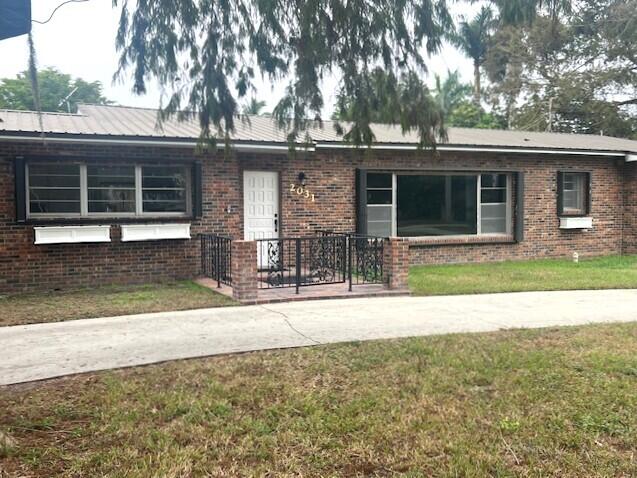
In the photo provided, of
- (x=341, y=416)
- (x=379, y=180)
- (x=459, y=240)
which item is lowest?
(x=341, y=416)

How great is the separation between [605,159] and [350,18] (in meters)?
13.5

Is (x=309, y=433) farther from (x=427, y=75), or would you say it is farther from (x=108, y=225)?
(x=108, y=225)

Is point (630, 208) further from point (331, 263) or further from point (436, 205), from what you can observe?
point (331, 263)

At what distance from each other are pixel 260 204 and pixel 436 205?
14.5 feet

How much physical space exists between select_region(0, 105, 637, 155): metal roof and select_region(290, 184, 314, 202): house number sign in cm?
101

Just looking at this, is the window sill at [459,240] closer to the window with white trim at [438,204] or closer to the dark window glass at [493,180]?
the window with white trim at [438,204]

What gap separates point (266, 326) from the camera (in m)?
6.98

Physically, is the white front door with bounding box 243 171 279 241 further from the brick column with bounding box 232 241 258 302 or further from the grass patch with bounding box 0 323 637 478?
the grass patch with bounding box 0 323 637 478

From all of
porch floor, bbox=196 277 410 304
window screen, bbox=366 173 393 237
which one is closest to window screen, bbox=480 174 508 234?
window screen, bbox=366 173 393 237

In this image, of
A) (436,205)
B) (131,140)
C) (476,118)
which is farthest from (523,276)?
(476,118)

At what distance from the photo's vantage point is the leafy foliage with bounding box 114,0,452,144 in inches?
187

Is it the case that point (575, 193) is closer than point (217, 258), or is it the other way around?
point (217, 258)

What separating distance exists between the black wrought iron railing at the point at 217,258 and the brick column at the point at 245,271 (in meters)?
0.90

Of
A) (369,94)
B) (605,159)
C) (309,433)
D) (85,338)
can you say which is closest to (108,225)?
(85,338)
